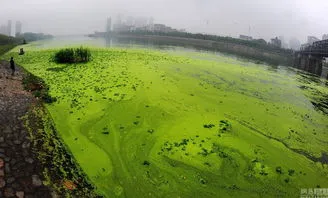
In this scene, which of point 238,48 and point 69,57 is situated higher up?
point 238,48

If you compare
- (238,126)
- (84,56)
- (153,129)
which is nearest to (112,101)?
(153,129)

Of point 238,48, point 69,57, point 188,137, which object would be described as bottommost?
point 188,137

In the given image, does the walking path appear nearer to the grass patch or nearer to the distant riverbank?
the grass patch

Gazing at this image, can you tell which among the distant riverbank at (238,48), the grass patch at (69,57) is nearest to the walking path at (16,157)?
the grass patch at (69,57)

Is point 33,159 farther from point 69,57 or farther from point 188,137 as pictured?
point 69,57

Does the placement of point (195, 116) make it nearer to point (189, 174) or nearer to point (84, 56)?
point (189, 174)

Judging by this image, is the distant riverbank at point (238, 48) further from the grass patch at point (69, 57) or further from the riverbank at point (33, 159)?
the riverbank at point (33, 159)

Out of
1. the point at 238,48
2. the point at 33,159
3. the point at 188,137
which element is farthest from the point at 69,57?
the point at 238,48
